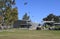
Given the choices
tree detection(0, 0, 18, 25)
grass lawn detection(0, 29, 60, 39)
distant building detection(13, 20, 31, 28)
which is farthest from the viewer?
distant building detection(13, 20, 31, 28)

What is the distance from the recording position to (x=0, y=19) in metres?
61.1

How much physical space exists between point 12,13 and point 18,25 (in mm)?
62795

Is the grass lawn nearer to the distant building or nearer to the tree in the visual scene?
the tree

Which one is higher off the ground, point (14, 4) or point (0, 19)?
point (14, 4)

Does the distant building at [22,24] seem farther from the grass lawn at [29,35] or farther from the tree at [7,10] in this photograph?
the grass lawn at [29,35]

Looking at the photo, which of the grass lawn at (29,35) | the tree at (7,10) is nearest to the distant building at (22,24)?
the tree at (7,10)

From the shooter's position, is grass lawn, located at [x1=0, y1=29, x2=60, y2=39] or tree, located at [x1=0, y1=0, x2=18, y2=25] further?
tree, located at [x1=0, y1=0, x2=18, y2=25]

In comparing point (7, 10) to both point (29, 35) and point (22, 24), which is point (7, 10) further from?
point (22, 24)

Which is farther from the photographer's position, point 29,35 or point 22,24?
point 22,24

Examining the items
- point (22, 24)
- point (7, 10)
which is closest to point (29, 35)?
point (7, 10)

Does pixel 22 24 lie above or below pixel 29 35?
above

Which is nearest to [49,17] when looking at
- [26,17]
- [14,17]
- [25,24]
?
[26,17]

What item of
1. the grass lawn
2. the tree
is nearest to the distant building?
the tree

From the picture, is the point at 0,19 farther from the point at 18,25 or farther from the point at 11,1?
the point at 18,25
